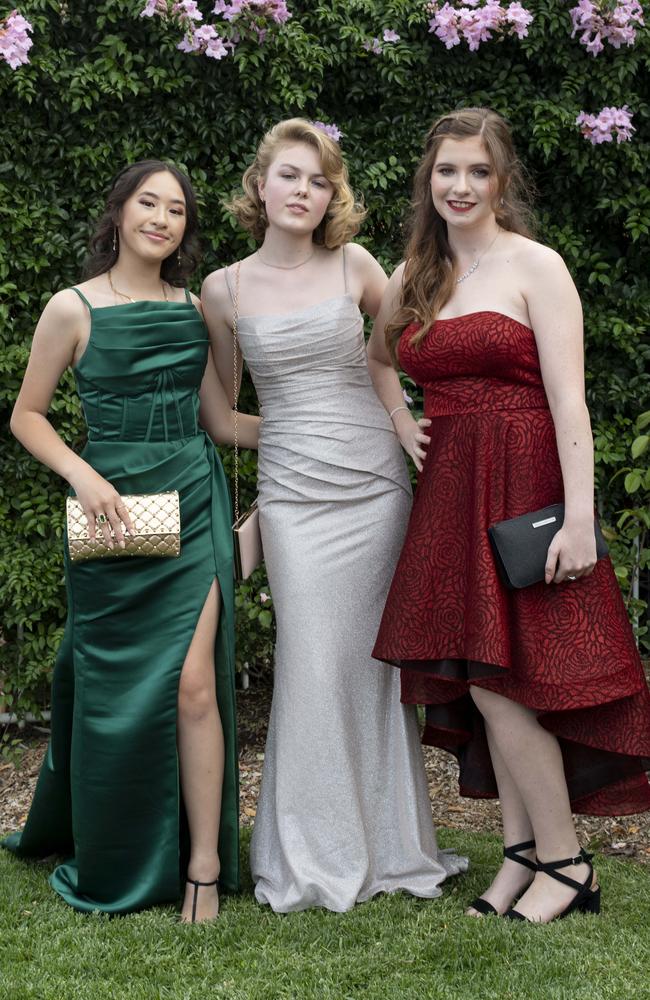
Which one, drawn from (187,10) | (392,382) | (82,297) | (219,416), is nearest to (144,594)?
(219,416)

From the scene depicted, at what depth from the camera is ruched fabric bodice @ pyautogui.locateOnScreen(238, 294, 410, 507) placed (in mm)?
3170

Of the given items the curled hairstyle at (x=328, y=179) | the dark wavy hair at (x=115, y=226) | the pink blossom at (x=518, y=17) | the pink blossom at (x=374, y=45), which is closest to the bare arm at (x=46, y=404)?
the dark wavy hair at (x=115, y=226)

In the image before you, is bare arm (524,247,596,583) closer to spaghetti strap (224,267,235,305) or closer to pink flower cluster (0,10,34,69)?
spaghetti strap (224,267,235,305)

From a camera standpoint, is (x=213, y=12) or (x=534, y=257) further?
(x=213, y=12)

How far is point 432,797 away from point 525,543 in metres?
1.80

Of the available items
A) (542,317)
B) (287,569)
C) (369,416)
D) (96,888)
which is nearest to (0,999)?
(96,888)

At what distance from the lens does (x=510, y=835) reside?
3.12 metres

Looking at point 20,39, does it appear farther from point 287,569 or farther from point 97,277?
point 287,569

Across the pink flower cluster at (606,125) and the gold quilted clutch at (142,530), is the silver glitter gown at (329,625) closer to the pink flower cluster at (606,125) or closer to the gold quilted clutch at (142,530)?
the gold quilted clutch at (142,530)

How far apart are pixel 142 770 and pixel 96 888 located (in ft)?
1.23

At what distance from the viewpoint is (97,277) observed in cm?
323

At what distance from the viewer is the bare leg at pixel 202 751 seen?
10.3ft

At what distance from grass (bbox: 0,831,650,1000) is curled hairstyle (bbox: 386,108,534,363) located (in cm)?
148

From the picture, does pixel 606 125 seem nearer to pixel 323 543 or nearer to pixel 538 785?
pixel 323 543
